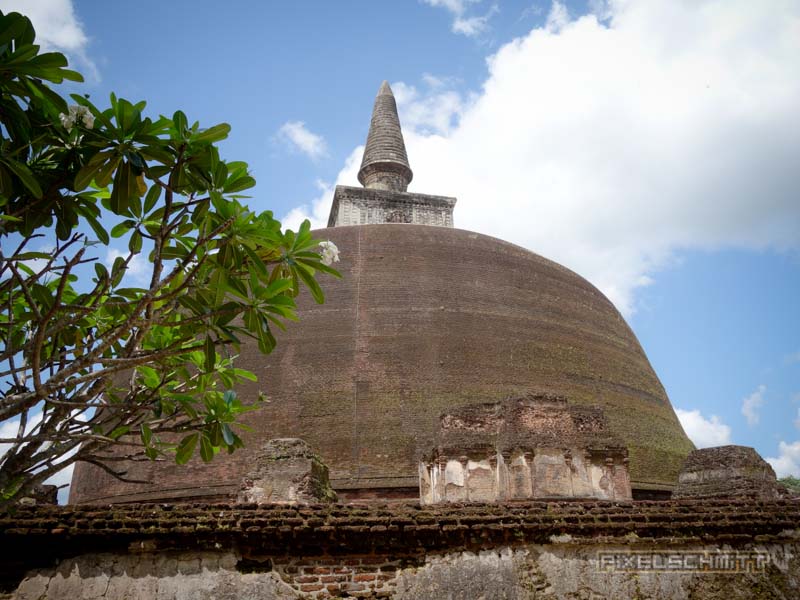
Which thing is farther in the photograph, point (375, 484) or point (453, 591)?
point (375, 484)

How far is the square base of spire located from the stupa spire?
1151 mm

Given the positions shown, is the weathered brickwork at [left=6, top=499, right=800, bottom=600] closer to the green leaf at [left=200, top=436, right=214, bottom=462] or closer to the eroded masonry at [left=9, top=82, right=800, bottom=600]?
the eroded masonry at [left=9, top=82, right=800, bottom=600]

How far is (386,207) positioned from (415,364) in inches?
485

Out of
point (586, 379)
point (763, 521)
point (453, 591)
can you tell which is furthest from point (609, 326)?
point (453, 591)

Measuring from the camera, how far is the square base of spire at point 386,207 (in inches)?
1009

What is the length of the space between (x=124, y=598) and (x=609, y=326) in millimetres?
15552

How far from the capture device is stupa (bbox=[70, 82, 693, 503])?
13648 mm

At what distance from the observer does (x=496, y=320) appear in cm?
1648

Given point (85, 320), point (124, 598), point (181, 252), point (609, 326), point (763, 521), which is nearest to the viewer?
point (181, 252)

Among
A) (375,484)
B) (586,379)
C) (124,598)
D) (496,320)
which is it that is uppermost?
(496,320)

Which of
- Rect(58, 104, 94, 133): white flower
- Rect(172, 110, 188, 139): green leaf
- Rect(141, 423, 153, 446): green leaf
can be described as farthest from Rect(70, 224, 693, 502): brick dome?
Rect(58, 104, 94, 133): white flower

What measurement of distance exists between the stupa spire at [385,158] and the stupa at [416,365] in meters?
8.82

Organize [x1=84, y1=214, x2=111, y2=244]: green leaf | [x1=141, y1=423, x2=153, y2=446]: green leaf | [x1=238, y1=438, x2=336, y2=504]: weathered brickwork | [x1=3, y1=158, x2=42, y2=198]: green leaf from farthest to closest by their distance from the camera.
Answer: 1. [x1=238, y1=438, x2=336, y2=504]: weathered brickwork
2. [x1=141, y1=423, x2=153, y2=446]: green leaf
3. [x1=84, y1=214, x2=111, y2=244]: green leaf
4. [x1=3, y1=158, x2=42, y2=198]: green leaf

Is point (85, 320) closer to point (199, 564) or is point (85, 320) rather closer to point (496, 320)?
point (199, 564)
